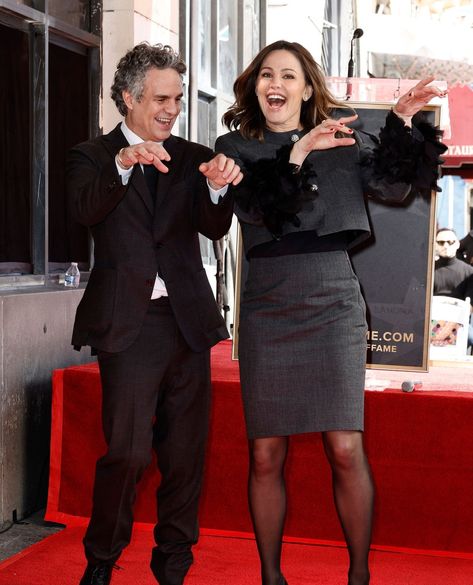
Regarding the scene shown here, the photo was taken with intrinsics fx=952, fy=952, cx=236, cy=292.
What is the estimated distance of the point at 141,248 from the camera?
2840 millimetres

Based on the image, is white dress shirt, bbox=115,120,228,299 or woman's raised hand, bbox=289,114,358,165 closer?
woman's raised hand, bbox=289,114,358,165

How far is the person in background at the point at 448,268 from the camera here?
8.18 meters

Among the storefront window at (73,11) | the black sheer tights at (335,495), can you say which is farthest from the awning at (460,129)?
the black sheer tights at (335,495)

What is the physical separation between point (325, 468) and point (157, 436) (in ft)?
2.85

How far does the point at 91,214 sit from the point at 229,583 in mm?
1378

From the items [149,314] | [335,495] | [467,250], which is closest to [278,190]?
[149,314]

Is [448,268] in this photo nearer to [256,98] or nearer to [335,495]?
[256,98]

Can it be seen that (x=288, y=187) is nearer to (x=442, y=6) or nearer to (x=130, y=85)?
(x=130, y=85)

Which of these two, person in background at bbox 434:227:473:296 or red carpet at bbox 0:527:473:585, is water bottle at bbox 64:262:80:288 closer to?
red carpet at bbox 0:527:473:585

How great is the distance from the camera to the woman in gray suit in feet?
8.79

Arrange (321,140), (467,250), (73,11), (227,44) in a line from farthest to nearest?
(467,250), (227,44), (73,11), (321,140)

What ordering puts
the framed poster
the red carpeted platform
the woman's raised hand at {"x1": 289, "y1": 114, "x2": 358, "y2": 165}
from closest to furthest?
the woman's raised hand at {"x1": 289, "y1": 114, "x2": 358, "y2": 165}, the red carpeted platform, the framed poster

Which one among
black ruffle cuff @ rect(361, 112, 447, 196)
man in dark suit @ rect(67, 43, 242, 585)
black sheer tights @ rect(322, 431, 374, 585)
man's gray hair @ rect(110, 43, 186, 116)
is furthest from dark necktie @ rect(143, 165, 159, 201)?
black sheer tights @ rect(322, 431, 374, 585)

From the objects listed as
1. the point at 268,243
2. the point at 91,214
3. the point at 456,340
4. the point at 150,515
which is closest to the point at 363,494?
the point at 268,243
